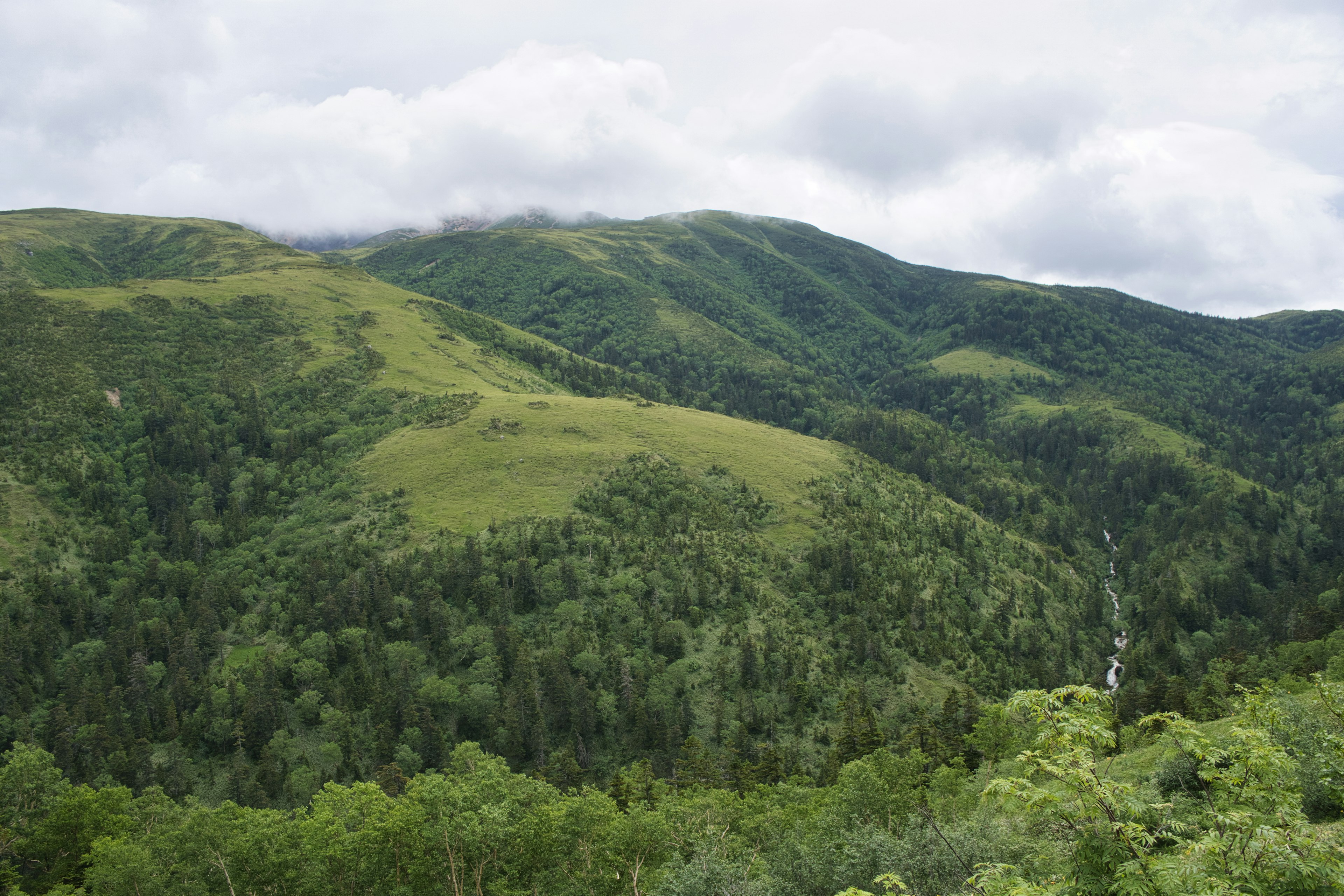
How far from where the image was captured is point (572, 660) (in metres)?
98.4

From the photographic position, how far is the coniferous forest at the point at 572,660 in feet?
117

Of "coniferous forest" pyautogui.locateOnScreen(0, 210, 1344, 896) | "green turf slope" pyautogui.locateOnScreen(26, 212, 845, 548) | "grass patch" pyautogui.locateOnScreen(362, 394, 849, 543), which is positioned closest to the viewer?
"coniferous forest" pyautogui.locateOnScreen(0, 210, 1344, 896)

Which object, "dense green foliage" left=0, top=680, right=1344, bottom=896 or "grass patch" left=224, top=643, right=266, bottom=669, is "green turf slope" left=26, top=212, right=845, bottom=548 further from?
"dense green foliage" left=0, top=680, right=1344, bottom=896

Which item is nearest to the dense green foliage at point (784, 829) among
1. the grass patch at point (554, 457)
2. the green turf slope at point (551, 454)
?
the grass patch at point (554, 457)

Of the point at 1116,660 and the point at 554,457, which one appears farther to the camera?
the point at 554,457

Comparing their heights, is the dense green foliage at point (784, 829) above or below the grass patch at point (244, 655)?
above

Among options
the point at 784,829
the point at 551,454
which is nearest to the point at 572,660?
the point at 784,829

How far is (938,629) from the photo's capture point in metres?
116

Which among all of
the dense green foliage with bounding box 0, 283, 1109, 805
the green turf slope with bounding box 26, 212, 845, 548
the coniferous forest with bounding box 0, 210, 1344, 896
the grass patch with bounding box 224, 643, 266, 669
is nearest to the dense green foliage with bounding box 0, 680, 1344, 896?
the coniferous forest with bounding box 0, 210, 1344, 896

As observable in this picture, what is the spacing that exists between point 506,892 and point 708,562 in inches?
2989

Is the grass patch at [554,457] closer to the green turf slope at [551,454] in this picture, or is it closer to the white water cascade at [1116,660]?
the green turf slope at [551,454]

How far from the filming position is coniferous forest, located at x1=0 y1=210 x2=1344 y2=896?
35812 mm

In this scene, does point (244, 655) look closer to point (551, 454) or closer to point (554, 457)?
point (554, 457)

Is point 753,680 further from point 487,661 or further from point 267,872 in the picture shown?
point 267,872
